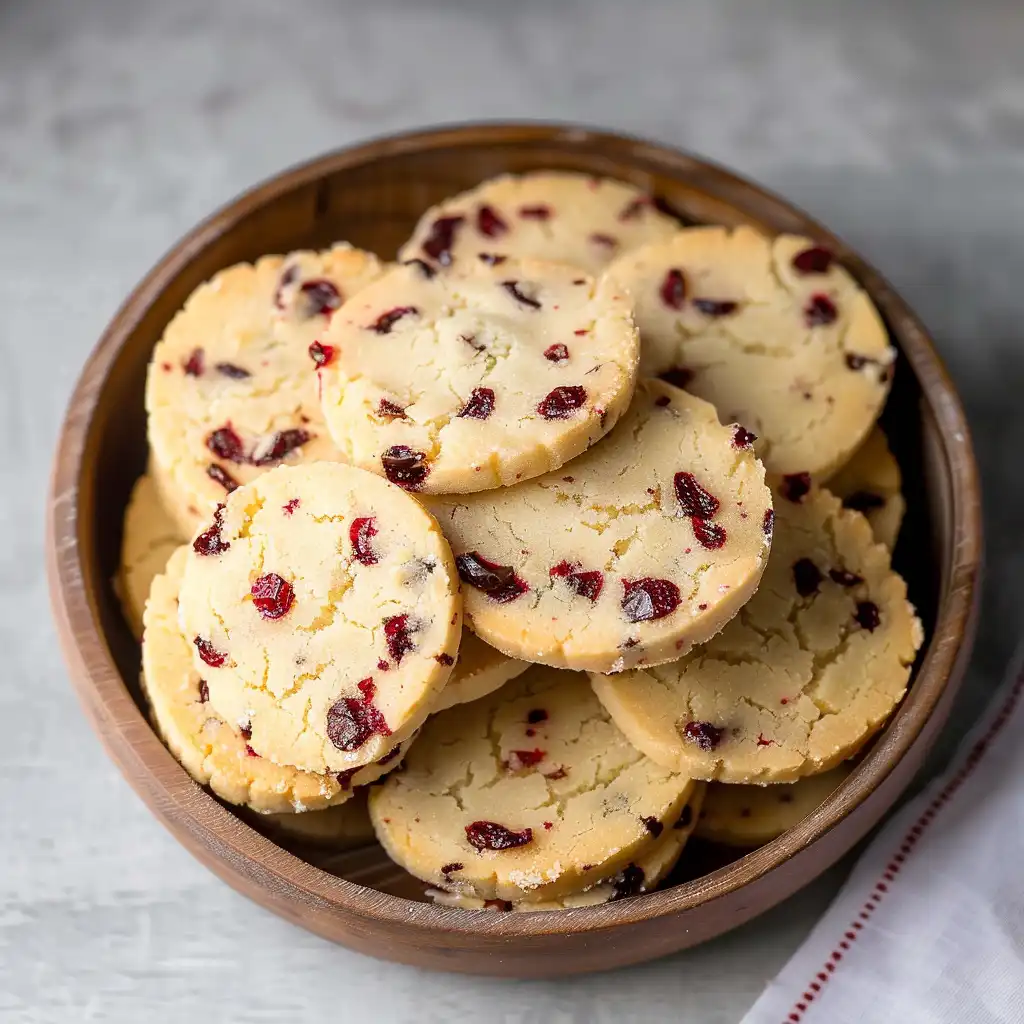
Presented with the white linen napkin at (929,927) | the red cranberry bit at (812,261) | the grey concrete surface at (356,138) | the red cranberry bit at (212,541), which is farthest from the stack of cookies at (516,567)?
the grey concrete surface at (356,138)

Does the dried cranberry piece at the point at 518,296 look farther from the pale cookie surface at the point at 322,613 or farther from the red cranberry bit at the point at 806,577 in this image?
the red cranberry bit at the point at 806,577

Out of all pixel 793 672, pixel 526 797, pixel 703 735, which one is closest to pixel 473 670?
pixel 526 797

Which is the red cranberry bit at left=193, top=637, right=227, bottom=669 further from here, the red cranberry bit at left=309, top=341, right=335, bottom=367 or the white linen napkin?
the white linen napkin

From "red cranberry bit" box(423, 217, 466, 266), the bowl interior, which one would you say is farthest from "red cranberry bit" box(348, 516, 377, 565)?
"red cranberry bit" box(423, 217, 466, 266)

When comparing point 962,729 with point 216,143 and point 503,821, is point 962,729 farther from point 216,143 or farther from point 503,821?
point 216,143

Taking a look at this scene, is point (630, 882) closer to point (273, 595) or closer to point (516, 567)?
point (516, 567)

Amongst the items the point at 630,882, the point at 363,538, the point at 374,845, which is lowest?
the point at 374,845
